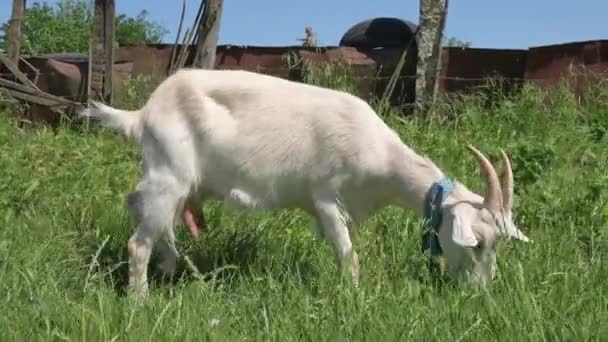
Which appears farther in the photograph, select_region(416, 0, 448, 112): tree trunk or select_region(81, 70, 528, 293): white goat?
select_region(416, 0, 448, 112): tree trunk

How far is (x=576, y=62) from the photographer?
8.95m

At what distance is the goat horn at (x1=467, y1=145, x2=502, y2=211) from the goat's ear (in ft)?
0.49

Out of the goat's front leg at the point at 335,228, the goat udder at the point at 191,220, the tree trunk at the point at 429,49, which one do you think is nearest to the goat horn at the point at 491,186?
the goat's front leg at the point at 335,228

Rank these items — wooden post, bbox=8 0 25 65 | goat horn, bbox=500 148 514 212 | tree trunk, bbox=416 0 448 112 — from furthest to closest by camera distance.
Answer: wooden post, bbox=8 0 25 65, tree trunk, bbox=416 0 448 112, goat horn, bbox=500 148 514 212

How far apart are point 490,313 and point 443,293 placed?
1.83 feet

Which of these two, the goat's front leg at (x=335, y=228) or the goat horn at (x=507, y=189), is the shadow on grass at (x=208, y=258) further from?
the goat horn at (x=507, y=189)

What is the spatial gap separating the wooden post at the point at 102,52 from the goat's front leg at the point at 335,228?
16.6 feet

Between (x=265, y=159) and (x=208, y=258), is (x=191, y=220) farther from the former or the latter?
(x=265, y=159)

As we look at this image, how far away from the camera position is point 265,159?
4.96 m

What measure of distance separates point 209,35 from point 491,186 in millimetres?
4632

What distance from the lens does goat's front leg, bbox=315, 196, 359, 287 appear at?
187 inches

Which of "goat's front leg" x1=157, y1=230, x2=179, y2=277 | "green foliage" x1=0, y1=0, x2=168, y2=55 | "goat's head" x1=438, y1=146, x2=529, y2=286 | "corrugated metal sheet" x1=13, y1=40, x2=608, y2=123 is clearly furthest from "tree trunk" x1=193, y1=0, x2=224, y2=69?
"green foliage" x1=0, y1=0, x2=168, y2=55

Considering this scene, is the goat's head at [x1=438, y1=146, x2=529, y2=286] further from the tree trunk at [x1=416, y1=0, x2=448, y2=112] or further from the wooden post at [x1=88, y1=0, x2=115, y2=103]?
the wooden post at [x1=88, y1=0, x2=115, y2=103]

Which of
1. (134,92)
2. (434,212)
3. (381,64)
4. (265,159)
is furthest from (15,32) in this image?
(434,212)
